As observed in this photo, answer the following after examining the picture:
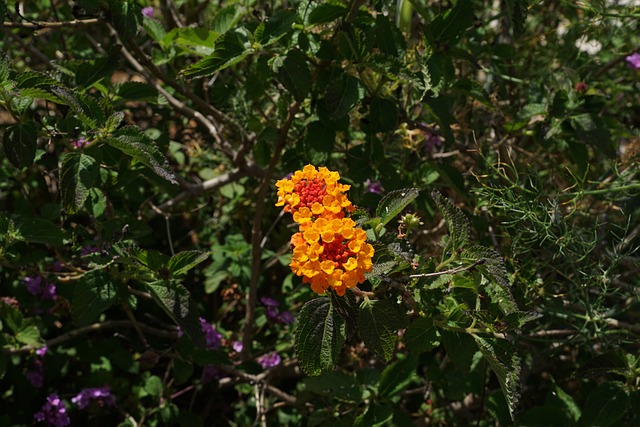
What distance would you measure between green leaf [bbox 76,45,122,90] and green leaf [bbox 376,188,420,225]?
0.68 meters

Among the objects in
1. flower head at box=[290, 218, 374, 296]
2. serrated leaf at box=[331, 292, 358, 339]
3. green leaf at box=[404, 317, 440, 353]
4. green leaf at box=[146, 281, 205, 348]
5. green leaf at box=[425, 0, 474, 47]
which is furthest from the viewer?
green leaf at box=[425, 0, 474, 47]

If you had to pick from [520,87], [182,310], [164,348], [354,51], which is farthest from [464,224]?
[520,87]

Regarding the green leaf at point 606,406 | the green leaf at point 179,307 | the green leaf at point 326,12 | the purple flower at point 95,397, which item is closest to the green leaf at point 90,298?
the green leaf at point 179,307

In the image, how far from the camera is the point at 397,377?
1.68 metres

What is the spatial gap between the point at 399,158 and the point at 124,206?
839mm

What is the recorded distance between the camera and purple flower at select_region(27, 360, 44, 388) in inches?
74.9

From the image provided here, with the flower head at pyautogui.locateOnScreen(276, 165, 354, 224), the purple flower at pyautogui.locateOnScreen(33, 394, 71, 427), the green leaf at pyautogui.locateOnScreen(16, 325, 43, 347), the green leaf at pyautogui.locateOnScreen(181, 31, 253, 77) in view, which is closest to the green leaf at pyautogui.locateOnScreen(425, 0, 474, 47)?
the green leaf at pyautogui.locateOnScreen(181, 31, 253, 77)

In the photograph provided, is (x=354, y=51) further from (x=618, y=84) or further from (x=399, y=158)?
(x=618, y=84)

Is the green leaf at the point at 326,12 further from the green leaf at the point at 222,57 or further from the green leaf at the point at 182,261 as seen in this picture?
the green leaf at the point at 182,261

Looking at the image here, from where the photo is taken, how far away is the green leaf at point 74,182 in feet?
4.50

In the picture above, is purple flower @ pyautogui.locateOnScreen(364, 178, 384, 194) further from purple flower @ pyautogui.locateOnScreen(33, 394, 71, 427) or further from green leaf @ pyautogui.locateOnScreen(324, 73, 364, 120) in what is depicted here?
purple flower @ pyautogui.locateOnScreen(33, 394, 71, 427)

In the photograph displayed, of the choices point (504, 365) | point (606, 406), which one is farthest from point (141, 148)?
point (606, 406)

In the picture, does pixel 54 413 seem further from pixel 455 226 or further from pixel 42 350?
pixel 455 226

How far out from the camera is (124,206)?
211cm
